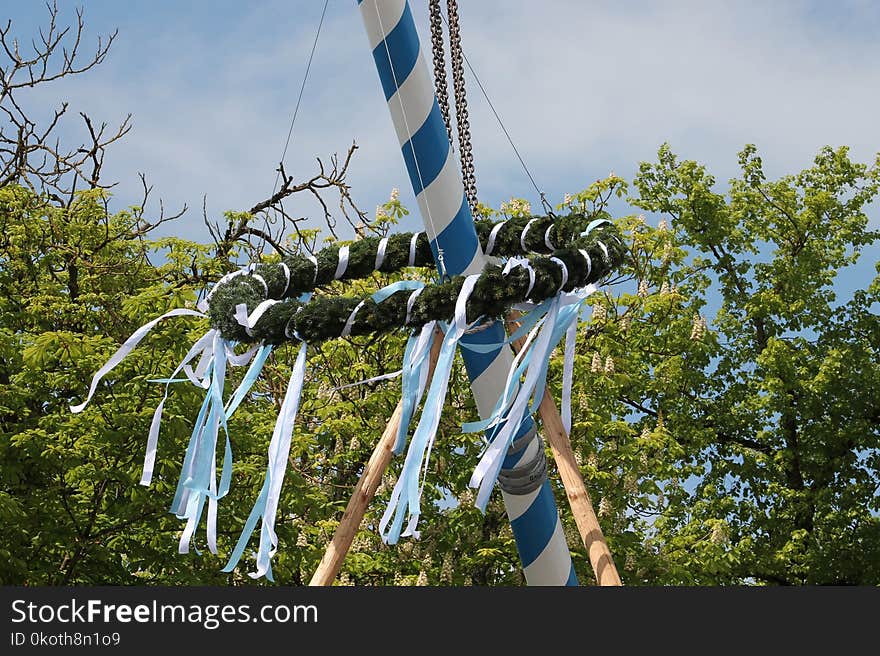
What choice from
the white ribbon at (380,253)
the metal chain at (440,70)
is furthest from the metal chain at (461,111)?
the white ribbon at (380,253)

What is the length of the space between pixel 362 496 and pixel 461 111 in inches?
67.9

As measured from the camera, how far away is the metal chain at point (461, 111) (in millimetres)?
5078

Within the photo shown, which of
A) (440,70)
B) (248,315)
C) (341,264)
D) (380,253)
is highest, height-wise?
(440,70)

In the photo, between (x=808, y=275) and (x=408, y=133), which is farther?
(x=808, y=275)

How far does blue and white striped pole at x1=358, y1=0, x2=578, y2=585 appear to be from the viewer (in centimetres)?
474

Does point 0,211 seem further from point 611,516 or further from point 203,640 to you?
point 203,640

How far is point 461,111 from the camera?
5133 millimetres

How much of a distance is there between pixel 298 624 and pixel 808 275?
10.9 m

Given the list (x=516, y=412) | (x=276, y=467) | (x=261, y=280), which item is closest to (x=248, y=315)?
(x=261, y=280)

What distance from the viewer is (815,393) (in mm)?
12664

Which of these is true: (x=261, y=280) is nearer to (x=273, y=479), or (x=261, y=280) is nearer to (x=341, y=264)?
(x=341, y=264)

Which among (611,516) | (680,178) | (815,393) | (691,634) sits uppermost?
(680,178)

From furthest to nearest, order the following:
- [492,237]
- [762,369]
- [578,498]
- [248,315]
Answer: [762,369]
[492,237]
[578,498]
[248,315]

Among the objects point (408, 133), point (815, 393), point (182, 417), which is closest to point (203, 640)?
point (408, 133)
